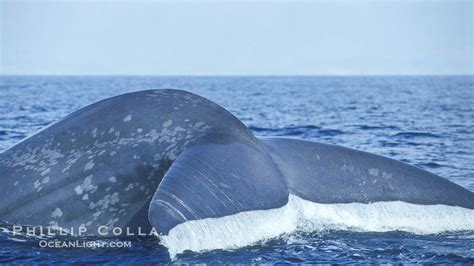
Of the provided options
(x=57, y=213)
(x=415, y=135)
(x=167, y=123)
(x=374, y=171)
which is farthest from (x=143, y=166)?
(x=415, y=135)

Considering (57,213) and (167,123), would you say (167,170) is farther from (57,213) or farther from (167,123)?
(57,213)

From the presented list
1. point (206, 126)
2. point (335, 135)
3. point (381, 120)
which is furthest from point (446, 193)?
point (381, 120)

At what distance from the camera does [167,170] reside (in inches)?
249

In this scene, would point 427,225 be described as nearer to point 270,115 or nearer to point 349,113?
point 270,115

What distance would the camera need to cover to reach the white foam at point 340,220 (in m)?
5.76

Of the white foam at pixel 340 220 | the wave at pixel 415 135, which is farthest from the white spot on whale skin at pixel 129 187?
the wave at pixel 415 135

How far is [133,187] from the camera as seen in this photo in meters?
6.46

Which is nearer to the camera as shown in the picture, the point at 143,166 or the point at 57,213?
the point at 143,166

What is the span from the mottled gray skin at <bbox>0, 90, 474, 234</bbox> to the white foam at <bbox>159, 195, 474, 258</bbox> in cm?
10

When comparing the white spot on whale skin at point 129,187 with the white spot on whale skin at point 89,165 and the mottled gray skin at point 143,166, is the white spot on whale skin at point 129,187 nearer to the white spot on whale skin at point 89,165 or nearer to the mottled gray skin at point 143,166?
the mottled gray skin at point 143,166

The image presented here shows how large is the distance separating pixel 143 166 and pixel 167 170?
0.96ft

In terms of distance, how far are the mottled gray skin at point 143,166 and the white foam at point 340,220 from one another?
102mm

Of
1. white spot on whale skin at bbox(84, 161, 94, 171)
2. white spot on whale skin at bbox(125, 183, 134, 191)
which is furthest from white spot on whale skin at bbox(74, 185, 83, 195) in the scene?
white spot on whale skin at bbox(125, 183, 134, 191)

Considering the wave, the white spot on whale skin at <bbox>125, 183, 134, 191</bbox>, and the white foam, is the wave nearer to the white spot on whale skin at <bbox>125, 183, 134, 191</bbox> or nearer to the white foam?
the white foam
